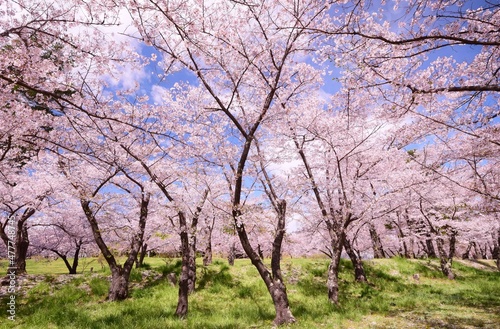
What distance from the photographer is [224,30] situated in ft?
25.4

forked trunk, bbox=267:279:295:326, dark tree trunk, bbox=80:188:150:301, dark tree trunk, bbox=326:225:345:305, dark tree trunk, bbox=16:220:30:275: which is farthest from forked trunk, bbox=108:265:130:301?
dark tree trunk, bbox=326:225:345:305

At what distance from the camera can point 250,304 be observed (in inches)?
444

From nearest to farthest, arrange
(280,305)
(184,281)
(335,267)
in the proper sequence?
(280,305) → (184,281) → (335,267)

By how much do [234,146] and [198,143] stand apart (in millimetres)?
1626

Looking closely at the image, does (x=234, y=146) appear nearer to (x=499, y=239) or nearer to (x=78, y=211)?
(x=78, y=211)

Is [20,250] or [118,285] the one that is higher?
[20,250]

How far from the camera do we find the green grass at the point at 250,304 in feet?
28.3

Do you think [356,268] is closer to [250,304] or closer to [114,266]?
[250,304]

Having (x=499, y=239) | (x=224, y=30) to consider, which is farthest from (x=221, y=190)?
(x=499, y=239)

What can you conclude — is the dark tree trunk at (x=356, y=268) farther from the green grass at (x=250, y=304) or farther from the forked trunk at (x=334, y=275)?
the forked trunk at (x=334, y=275)

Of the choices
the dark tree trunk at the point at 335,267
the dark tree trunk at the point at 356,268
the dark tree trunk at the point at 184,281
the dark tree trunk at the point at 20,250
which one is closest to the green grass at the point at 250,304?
the dark tree trunk at the point at 184,281

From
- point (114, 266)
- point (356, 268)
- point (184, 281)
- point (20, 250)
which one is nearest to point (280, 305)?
point (184, 281)

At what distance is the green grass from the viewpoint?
340 inches

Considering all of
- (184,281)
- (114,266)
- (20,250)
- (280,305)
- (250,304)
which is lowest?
(250,304)
